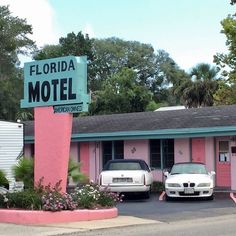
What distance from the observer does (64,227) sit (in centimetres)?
1362

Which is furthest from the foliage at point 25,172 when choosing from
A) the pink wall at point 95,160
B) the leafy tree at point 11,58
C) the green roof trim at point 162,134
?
the leafy tree at point 11,58

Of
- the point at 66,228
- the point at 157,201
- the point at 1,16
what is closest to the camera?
the point at 66,228

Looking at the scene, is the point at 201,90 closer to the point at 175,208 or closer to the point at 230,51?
the point at 230,51

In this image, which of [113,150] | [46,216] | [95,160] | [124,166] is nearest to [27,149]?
[95,160]

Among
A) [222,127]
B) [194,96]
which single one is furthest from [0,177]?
[194,96]

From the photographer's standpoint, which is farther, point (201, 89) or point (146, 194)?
point (201, 89)

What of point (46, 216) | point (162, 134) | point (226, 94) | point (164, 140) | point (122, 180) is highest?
point (226, 94)

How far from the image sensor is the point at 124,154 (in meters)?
28.6

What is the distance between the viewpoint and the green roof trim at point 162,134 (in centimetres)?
2375

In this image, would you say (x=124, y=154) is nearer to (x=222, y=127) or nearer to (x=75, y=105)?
(x=222, y=127)

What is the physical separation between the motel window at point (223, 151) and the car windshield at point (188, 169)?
3.84 metres

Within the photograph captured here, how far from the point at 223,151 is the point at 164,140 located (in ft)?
10.8

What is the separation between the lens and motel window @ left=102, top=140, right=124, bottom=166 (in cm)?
2884

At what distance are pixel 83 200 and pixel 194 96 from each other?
1358 inches
